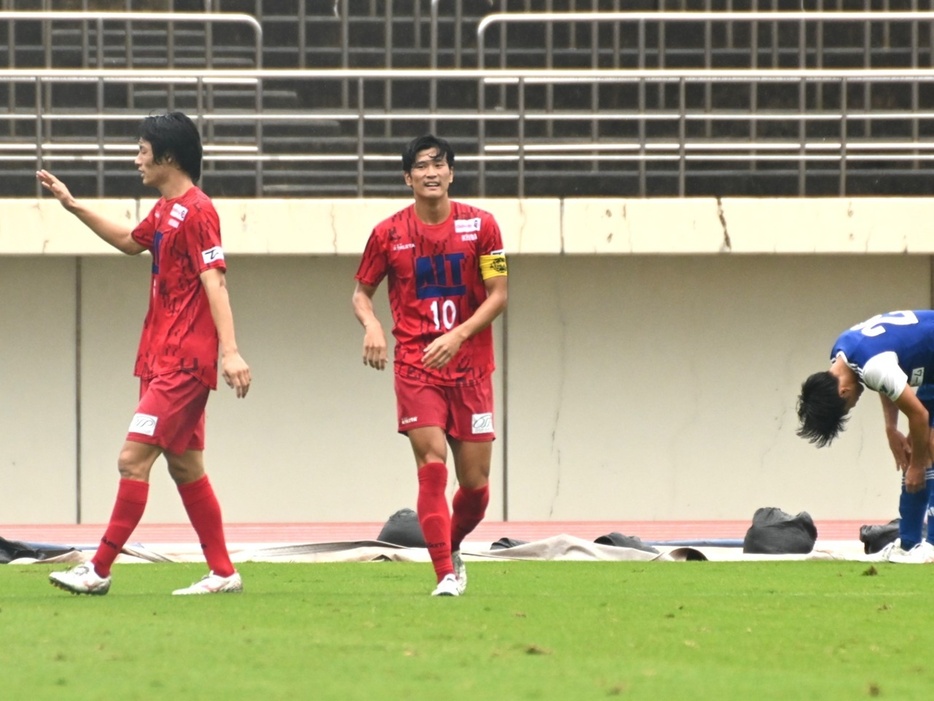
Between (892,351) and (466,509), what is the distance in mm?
2647

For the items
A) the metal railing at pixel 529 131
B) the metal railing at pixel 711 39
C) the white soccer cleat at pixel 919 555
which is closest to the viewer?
the white soccer cleat at pixel 919 555

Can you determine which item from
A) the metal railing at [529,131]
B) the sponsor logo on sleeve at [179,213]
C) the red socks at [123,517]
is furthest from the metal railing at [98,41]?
the red socks at [123,517]

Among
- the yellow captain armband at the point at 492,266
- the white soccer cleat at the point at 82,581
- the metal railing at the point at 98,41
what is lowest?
the white soccer cleat at the point at 82,581

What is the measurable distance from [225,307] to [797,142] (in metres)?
10.4

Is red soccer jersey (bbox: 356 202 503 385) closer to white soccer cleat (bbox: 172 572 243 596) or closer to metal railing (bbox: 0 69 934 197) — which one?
white soccer cleat (bbox: 172 572 243 596)

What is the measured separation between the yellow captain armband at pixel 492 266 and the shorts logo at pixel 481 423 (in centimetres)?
58

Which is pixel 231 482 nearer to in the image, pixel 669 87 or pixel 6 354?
pixel 6 354

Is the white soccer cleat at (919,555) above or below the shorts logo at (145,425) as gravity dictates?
below

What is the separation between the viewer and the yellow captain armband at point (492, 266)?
24.4 ft

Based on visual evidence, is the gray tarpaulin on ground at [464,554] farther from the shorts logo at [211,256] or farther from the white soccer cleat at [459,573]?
the shorts logo at [211,256]

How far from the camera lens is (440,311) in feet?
24.3

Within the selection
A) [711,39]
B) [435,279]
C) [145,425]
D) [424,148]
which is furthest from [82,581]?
[711,39]

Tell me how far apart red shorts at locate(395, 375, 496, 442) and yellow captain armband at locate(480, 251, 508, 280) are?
1.45ft

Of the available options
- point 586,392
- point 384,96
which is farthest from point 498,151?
point 586,392
